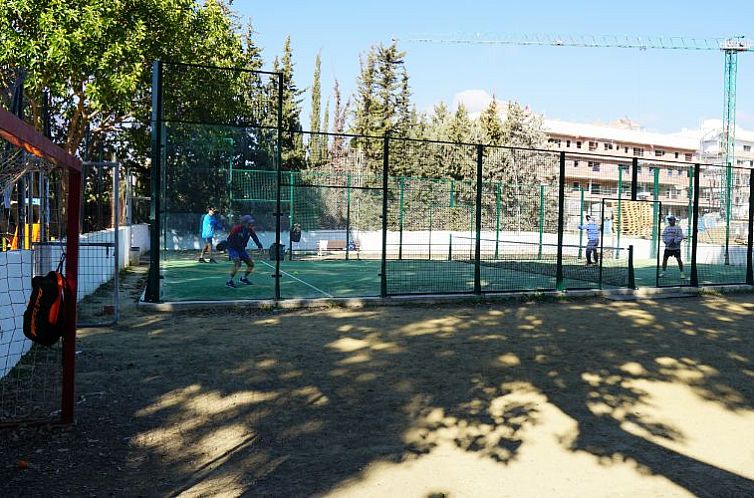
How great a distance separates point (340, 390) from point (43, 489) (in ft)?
9.10

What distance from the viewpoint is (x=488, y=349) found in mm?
8148

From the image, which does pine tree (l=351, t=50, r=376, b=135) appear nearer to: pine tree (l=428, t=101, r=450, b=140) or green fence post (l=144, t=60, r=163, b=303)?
pine tree (l=428, t=101, r=450, b=140)

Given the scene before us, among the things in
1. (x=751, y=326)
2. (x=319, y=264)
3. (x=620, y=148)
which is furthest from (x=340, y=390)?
(x=620, y=148)

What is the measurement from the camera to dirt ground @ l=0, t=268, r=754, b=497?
4.39 m

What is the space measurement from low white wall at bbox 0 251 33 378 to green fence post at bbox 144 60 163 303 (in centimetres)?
306

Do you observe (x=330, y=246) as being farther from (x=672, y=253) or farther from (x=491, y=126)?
(x=491, y=126)

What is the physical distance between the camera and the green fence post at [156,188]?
10531mm

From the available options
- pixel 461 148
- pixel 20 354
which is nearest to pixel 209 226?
pixel 20 354

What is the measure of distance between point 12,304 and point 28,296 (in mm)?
531

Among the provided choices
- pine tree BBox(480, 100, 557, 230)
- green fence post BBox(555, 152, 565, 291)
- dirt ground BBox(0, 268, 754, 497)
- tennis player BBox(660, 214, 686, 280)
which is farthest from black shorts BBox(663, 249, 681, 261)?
dirt ground BBox(0, 268, 754, 497)

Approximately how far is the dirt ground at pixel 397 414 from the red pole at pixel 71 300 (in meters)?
0.23

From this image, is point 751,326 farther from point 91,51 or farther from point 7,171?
point 91,51

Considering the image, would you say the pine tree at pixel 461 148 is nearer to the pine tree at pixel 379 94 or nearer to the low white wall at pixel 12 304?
the pine tree at pixel 379 94

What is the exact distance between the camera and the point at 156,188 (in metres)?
10.5
